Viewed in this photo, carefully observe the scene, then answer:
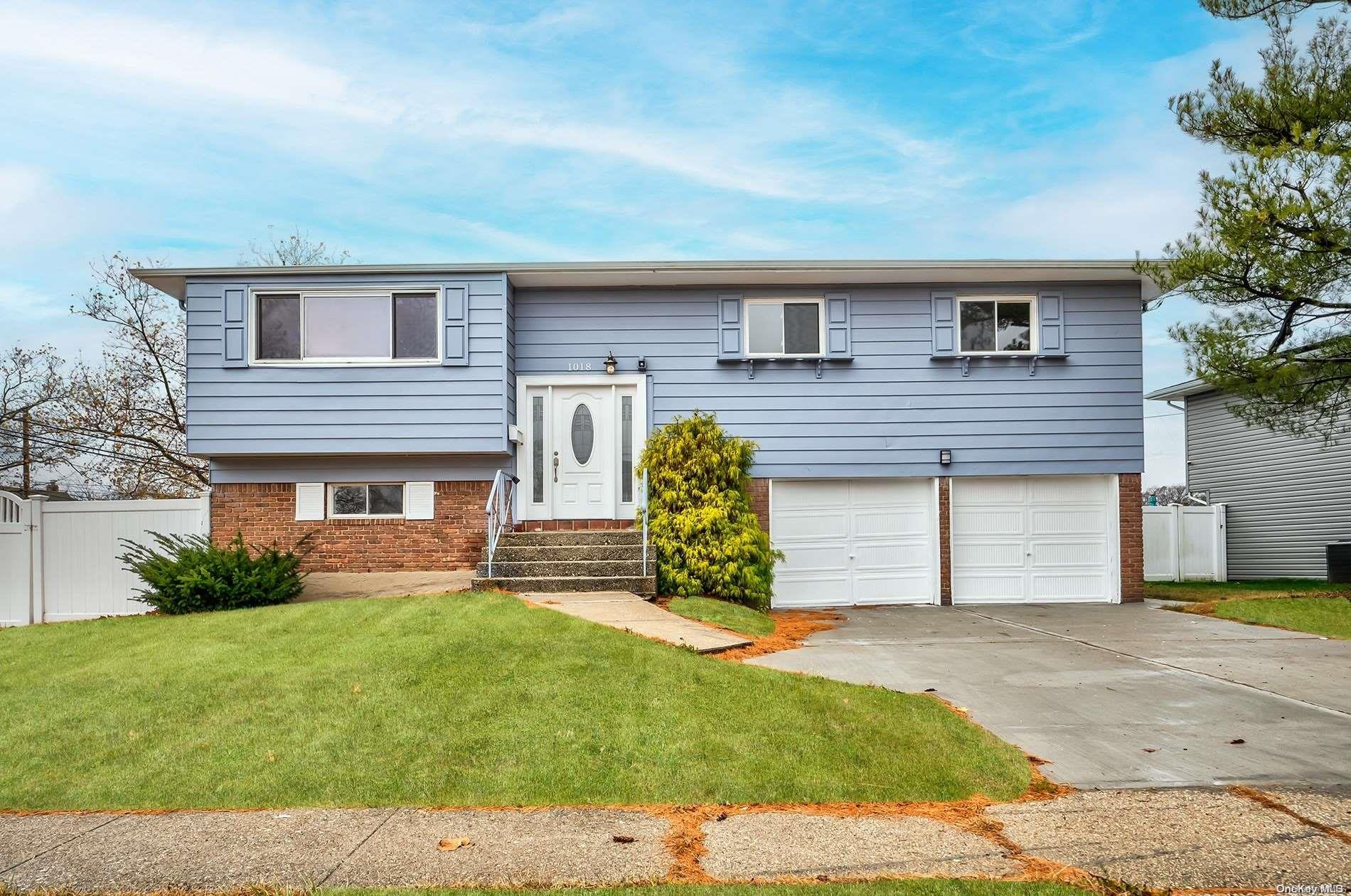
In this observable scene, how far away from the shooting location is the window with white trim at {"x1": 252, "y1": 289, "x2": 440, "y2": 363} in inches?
541

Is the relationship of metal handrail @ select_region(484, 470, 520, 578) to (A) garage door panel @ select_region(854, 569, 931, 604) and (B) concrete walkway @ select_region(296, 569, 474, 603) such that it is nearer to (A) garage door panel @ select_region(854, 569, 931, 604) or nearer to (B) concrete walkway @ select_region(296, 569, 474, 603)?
(B) concrete walkway @ select_region(296, 569, 474, 603)

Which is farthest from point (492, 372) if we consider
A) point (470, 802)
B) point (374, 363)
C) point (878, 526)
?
point (470, 802)

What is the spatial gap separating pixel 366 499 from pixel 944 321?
8.80m

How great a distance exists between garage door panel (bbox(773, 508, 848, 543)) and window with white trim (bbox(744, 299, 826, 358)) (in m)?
2.40

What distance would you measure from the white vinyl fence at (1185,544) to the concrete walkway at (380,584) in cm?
1429

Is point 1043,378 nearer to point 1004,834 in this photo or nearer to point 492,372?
point 492,372

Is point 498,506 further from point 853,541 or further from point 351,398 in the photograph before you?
point 853,541

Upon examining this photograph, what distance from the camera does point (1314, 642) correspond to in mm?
10070

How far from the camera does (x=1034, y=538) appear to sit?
1495 cm

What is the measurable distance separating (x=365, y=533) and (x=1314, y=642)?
11.5 metres

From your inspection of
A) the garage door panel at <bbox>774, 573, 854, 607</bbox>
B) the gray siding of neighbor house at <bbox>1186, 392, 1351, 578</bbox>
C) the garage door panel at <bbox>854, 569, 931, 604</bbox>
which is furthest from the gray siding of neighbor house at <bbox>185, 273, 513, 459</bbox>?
the gray siding of neighbor house at <bbox>1186, 392, 1351, 578</bbox>

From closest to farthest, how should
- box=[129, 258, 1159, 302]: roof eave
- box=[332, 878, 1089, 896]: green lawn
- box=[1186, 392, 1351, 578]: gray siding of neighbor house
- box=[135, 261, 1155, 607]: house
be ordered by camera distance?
box=[332, 878, 1089, 896]: green lawn, box=[129, 258, 1159, 302]: roof eave, box=[135, 261, 1155, 607]: house, box=[1186, 392, 1351, 578]: gray siding of neighbor house

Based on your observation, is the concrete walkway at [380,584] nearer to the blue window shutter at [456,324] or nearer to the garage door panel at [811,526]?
the blue window shutter at [456,324]

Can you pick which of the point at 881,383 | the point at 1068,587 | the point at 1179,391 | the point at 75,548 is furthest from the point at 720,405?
the point at 1179,391
